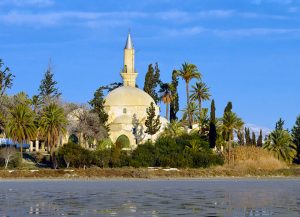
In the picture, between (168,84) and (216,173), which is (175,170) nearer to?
(216,173)

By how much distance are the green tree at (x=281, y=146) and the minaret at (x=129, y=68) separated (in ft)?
83.1

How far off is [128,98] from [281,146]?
75.2 feet

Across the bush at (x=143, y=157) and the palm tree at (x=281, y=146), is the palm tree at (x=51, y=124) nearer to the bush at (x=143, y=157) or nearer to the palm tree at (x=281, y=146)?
the bush at (x=143, y=157)

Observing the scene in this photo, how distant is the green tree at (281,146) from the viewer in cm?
9844

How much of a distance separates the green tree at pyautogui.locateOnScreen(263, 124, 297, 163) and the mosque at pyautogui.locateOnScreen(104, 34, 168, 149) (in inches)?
625

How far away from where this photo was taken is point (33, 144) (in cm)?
10244

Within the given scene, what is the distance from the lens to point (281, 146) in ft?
325

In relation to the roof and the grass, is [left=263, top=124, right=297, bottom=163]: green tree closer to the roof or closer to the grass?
the grass

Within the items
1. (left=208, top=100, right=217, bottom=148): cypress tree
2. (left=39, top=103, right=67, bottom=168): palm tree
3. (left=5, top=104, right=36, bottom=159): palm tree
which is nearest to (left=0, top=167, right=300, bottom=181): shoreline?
(left=5, top=104, right=36, bottom=159): palm tree

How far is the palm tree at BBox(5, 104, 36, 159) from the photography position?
8162 cm

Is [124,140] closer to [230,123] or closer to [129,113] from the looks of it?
[129,113]

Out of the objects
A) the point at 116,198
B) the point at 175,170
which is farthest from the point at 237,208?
the point at 175,170

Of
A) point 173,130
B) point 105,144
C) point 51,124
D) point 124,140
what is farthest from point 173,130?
point 51,124

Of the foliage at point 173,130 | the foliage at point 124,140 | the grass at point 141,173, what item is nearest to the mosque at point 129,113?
the foliage at point 124,140
